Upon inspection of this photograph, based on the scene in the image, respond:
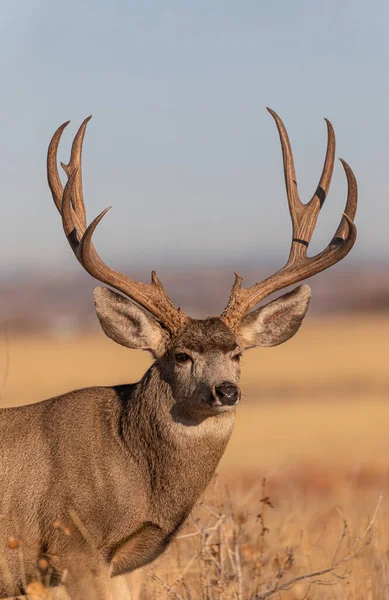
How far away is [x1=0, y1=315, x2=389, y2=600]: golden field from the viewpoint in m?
8.85

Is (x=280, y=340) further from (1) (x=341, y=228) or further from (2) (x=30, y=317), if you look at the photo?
(2) (x=30, y=317)

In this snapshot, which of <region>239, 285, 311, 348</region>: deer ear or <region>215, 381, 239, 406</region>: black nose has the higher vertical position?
<region>239, 285, 311, 348</region>: deer ear

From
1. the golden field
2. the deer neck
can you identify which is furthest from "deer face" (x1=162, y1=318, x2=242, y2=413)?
the golden field

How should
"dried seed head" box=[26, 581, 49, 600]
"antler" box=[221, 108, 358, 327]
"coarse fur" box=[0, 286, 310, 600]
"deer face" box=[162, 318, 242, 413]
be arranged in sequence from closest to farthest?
"dried seed head" box=[26, 581, 49, 600] → "coarse fur" box=[0, 286, 310, 600] → "deer face" box=[162, 318, 242, 413] → "antler" box=[221, 108, 358, 327]

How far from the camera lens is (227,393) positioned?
26.9 feet

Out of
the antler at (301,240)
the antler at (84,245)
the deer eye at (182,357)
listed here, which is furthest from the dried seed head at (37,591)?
the antler at (301,240)

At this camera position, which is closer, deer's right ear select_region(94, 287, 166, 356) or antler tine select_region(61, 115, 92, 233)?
deer's right ear select_region(94, 287, 166, 356)

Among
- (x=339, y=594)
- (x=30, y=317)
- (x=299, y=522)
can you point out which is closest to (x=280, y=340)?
(x=339, y=594)

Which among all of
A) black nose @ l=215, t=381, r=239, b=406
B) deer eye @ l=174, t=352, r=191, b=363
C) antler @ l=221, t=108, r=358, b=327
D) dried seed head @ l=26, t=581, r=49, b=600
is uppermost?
antler @ l=221, t=108, r=358, b=327

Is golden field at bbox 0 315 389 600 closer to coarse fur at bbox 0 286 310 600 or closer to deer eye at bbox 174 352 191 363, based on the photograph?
coarse fur at bbox 0 286 310 600

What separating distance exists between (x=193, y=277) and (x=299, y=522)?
117963mm

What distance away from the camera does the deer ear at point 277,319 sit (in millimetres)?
9164

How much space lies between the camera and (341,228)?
938cm

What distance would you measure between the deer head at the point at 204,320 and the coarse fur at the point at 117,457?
0.01 meters
